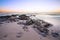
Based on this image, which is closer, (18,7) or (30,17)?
(18,7)

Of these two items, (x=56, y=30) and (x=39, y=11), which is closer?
(x=56, y=30)

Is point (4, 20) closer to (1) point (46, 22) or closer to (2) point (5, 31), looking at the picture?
(2) point (5, 31)

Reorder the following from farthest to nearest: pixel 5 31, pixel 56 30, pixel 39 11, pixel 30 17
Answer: pixel 30 17 → pixel 39 11 → pixel 56 30 → pixel 5 31

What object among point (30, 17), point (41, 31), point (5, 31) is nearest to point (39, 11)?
point (30, 17)

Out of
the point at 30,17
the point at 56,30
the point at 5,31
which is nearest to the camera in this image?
the point at 5,31

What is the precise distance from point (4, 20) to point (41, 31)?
70cm

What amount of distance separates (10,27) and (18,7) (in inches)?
15.5

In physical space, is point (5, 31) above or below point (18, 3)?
below

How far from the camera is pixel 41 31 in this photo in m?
1.14

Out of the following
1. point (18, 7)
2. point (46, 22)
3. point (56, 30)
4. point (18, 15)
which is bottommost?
point (56, 30)

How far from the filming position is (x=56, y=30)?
1208mm

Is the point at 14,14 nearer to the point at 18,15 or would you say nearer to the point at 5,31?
the point at 18,15

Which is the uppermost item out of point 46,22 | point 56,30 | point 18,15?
point 18,15

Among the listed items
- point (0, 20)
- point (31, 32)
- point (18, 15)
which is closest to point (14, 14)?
point (18, 15)
